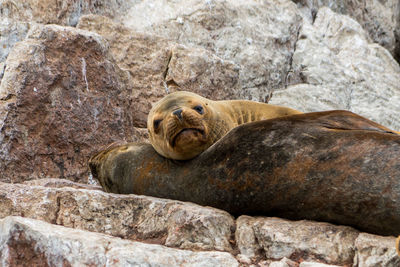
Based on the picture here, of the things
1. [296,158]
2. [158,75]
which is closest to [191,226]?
[296,158]

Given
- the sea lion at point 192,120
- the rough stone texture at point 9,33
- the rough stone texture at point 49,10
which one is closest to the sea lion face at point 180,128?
the sea lion at point 192,120

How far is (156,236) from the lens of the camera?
431cm

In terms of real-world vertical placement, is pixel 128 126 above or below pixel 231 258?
below

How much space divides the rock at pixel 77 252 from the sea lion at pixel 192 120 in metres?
1.46

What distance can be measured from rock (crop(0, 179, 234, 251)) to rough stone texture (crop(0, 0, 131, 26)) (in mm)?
4469

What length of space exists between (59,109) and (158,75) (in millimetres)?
1999

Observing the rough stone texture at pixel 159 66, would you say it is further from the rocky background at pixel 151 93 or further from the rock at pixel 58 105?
the rock at pixel 58 105

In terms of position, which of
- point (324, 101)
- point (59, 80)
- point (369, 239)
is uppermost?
point (369, 239)

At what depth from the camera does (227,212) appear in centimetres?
464

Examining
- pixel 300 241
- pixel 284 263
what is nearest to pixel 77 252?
pixel 284 263

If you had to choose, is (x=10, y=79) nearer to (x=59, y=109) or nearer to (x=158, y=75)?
(x=59, y=109)

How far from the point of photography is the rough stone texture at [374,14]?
13.7 metres

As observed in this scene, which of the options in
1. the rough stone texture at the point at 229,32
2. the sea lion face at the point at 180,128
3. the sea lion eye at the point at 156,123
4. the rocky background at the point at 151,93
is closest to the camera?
the rocky background at the point at 151,93

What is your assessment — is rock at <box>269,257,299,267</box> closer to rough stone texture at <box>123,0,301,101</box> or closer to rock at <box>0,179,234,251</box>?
rock at <box>0,179,234,251</box>
